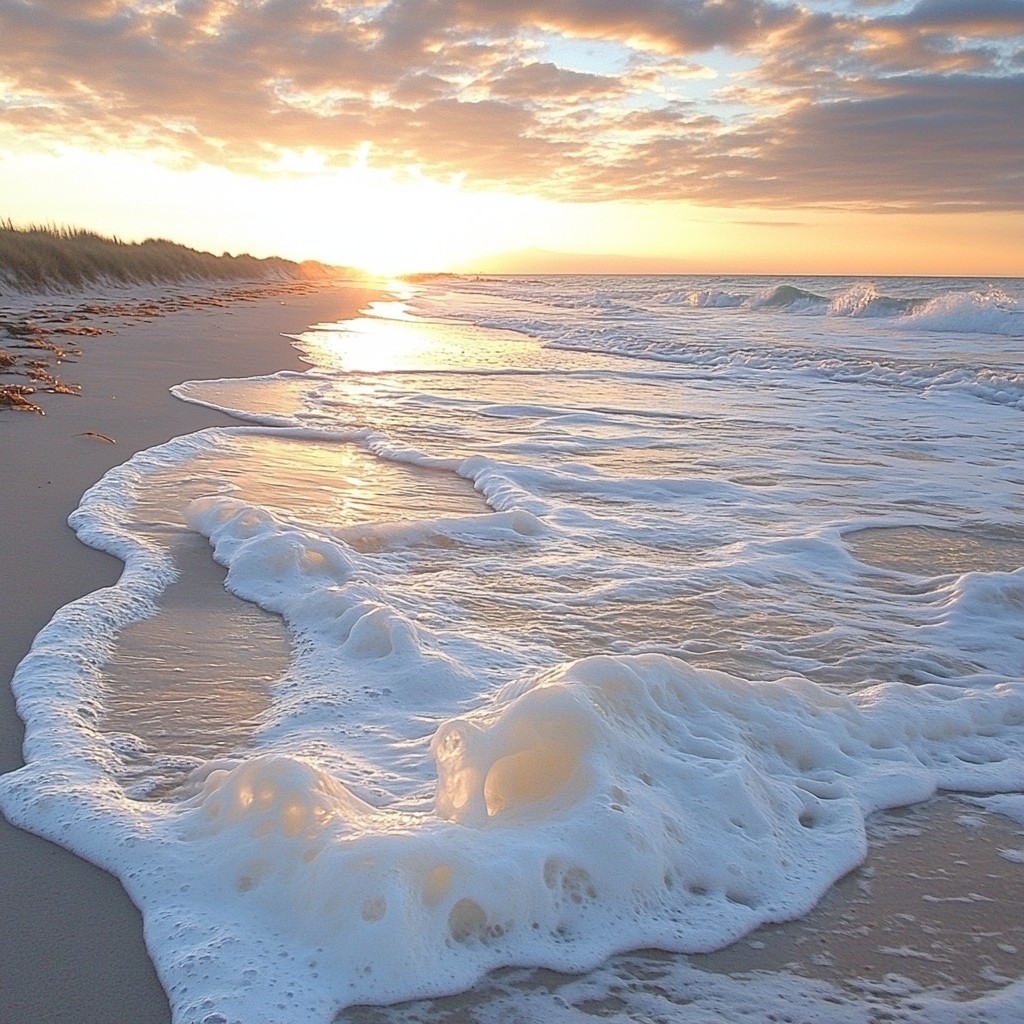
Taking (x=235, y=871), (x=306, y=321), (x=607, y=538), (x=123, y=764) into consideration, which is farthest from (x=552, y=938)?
(x=306, y=321)

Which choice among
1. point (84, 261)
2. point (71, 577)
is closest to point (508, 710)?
point (71, 577)

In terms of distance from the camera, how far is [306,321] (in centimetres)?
1884

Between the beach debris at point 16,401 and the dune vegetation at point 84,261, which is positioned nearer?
the beach debris at point 16,401

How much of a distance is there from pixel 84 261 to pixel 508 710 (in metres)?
22.0

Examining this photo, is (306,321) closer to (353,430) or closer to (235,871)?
(353,430)

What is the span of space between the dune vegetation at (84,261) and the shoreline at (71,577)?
7769mm

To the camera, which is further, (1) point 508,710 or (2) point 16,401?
(2) point 16,401

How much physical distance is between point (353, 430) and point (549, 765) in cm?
513

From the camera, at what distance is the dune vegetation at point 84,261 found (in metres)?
17.6

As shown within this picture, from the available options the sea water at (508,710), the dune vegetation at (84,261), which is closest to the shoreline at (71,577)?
the sea water at (508,710)

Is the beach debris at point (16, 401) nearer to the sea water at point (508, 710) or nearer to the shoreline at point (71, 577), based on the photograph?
the shoreline at point (71, 577)

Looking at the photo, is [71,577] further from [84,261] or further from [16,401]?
[84,261]

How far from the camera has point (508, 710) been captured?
2406mm

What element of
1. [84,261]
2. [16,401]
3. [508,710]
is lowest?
[508,710]
